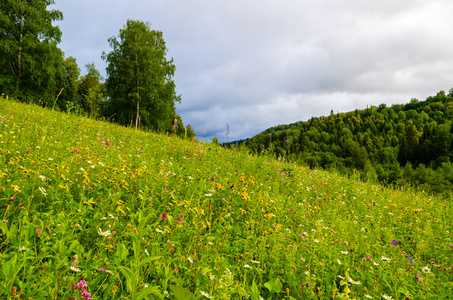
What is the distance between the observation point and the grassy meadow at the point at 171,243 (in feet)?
5.54

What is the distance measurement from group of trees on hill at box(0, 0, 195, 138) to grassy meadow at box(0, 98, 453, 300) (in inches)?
625

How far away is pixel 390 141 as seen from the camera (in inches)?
4422

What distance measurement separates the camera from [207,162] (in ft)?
18.9

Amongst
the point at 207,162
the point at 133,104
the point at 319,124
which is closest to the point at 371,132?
the point at 319,124

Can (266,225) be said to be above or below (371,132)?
below

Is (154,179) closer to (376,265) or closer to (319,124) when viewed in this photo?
(376,265)

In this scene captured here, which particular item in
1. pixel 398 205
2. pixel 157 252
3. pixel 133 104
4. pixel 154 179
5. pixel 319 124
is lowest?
pixel 398 205

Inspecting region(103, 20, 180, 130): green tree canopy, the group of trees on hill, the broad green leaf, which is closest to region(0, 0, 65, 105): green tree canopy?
the group of trees on hill

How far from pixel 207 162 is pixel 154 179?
226 centimetres

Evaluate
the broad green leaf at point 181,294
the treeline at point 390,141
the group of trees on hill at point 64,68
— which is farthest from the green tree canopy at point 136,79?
the treeline at point 390,141

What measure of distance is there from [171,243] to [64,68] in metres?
29.7

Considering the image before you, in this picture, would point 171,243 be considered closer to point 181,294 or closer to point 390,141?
point 181,294

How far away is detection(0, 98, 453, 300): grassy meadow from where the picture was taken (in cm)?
169

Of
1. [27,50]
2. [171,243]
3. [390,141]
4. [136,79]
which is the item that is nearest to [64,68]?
[27,50]
